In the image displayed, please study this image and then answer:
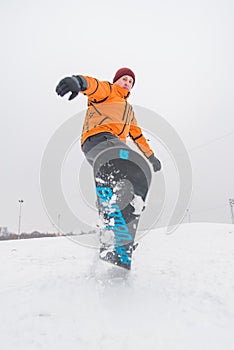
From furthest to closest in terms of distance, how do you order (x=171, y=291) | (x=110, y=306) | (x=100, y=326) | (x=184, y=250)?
(x=184, y=250) < (x=171, y=291) < (x=110, y=306) < (x=100, y=326)

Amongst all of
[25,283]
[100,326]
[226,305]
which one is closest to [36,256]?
[25,283]

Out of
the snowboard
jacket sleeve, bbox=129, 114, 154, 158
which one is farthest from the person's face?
the snowboard

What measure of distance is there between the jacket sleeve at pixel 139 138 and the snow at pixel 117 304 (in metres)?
1.43

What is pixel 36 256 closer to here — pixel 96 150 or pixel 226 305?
pixel 96 150

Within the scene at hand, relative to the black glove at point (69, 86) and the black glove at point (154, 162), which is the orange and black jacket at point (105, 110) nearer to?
the black glove at point (69, 86)

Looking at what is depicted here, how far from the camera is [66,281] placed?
2213mm

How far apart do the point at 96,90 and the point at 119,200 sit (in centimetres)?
115

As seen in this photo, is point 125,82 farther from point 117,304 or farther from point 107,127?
point 117,304

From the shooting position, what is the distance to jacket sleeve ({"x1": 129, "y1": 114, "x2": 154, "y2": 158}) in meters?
3.33

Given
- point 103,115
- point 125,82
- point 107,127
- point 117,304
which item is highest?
point 125,82

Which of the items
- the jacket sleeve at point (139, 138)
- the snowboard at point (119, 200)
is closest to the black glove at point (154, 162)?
the jacket sleeve at point (139, 138)

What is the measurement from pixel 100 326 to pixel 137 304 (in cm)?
40

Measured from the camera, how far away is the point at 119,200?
2.45 meters

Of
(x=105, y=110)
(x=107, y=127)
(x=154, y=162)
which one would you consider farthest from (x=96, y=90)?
(x=154, y=162)
